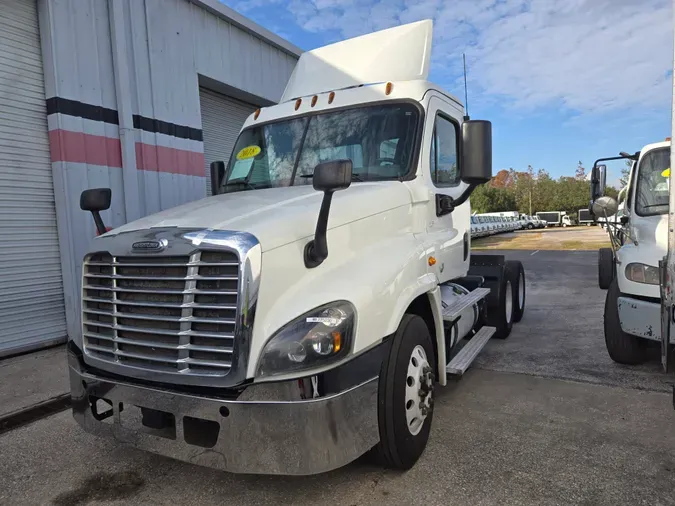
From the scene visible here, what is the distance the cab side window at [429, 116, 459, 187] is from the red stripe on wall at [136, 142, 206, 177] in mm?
5194

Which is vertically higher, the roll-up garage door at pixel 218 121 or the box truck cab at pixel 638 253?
the roll-up garage door at pixel 218 121

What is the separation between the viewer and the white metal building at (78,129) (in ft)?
20.1

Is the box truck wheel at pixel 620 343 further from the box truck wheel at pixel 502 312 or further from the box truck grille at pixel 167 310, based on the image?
the box truck grille at pixel 167 310

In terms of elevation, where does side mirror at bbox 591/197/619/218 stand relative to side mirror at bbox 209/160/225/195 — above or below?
below

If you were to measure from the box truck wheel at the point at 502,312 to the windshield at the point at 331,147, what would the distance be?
2.87 meters

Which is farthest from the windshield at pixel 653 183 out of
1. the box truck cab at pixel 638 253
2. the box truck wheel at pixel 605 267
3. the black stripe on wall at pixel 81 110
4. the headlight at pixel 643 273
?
the black stripe on wall at pixel 81 110

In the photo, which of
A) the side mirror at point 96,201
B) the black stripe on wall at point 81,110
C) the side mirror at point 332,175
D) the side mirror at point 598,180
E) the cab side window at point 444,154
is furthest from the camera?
the black stripe on wall at point 81,110

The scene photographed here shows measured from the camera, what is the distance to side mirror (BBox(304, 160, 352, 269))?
7.82 feet

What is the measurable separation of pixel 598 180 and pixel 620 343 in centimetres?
211

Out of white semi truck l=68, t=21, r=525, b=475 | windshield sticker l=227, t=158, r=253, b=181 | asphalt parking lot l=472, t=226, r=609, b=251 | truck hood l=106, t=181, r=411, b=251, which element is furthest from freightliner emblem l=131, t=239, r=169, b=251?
asphalt parking lot l=472, t=226, r=609, b=251

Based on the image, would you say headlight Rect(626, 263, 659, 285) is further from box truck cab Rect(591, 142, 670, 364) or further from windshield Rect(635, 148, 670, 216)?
windshield Rect(635, 148, 670, 216)

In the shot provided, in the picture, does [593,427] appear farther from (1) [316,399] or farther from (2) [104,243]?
(2) [104,243]

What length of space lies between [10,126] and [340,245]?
5.53 metres

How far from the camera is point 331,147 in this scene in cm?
383
